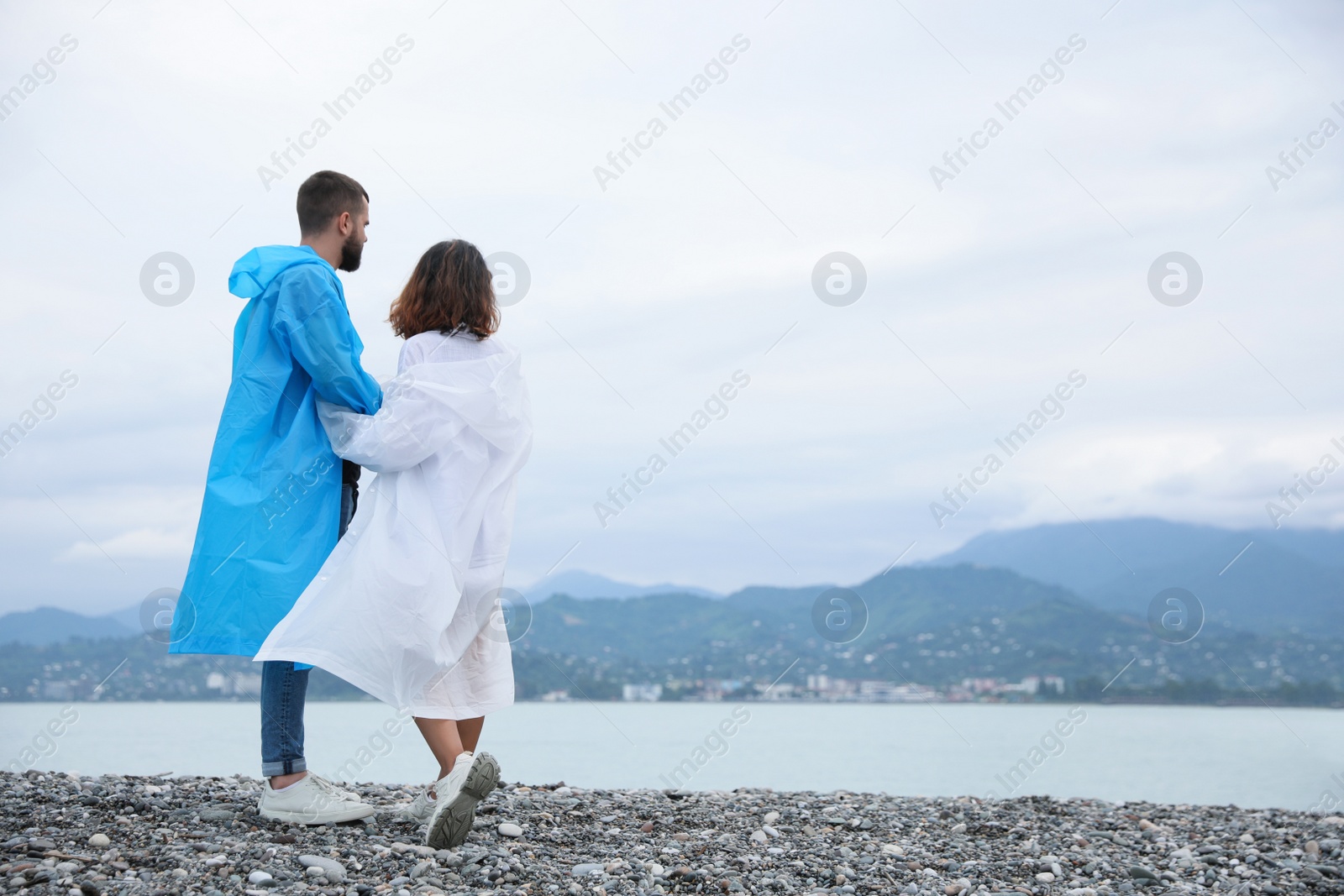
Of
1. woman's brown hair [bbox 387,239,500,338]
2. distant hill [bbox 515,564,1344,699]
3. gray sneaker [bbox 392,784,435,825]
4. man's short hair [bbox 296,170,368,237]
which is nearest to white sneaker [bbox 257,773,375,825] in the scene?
gray sneaker [bbox 392,784,435,825]

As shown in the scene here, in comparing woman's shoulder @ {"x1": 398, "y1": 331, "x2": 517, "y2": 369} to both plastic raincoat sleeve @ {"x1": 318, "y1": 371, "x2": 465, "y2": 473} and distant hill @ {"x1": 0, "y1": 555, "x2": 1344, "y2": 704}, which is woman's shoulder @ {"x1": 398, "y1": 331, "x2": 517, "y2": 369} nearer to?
plastic raincoat sleeve @ {"x1": 318, "y1": 371, "x2": 465, "y2": 473}

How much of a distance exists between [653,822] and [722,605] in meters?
36.2

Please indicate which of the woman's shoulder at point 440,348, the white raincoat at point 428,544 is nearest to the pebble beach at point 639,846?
the white raincoat at point 428,544

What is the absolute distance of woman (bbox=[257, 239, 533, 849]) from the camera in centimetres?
369

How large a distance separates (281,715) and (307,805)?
16.2 inches

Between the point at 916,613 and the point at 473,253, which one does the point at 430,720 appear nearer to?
the point at 473,253

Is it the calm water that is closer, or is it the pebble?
the pebble

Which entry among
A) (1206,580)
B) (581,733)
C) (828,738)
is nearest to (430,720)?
(581,733)

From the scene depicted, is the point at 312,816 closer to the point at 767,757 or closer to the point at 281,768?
the point at 281,768

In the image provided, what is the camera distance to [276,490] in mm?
3773

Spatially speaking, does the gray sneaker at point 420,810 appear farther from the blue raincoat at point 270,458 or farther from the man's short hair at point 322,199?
the man's short hair at point 322,199

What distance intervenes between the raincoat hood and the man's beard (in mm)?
197

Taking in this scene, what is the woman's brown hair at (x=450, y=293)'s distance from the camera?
403cm

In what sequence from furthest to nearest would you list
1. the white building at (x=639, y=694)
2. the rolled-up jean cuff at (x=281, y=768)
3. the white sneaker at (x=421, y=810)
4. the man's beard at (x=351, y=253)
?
the white building at (x=639, y=694)
the man's beard at (x=351, y=253)
the white sneaker at (x=421, y=810)
the rolled-up jean cuff at (x=281, y=768)
